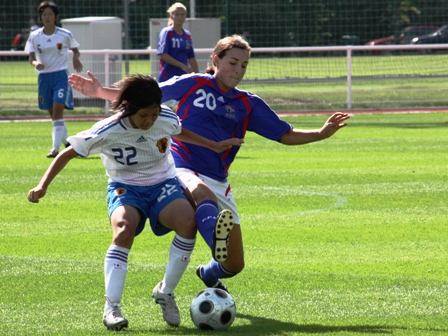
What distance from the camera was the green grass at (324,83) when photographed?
22.9 meters

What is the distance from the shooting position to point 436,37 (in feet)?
122

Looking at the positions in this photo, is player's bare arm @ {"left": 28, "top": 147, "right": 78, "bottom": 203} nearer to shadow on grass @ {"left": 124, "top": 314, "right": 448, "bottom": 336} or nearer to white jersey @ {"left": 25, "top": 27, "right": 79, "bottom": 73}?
shadow on grass @ {"left": 124, "top": 314, "right": 448, "bottom": 336}

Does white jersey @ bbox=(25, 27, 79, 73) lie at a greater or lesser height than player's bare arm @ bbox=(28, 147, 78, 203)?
greater

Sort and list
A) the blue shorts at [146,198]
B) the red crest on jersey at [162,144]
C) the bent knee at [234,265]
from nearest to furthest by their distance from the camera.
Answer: the blue shorts at [146,198]
the red crest on jersey at [162,144]
the bent knee at [234,265]

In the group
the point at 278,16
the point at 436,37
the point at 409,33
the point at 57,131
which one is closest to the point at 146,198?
the point at 57,131

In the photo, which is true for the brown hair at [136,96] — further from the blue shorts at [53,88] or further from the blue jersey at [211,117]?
the blue shorts at [53,88]

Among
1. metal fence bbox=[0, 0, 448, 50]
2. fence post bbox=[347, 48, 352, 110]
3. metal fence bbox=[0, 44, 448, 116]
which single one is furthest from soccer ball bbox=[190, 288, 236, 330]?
metal fence bbox=[0, 0, 448, 50]

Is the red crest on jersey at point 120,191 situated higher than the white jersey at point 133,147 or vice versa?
the white jersey at point 133,147

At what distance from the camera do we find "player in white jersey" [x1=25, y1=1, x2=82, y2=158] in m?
14.0

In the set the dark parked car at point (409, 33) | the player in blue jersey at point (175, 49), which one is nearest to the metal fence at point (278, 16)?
the dark parked car at point (409, 33)

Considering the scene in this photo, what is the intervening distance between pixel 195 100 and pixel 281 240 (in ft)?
7.14

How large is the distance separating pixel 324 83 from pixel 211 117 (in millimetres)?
20281

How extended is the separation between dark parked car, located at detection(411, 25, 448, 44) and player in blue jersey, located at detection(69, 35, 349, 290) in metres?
31.4

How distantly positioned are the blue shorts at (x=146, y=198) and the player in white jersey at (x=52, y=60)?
8.61 meters
